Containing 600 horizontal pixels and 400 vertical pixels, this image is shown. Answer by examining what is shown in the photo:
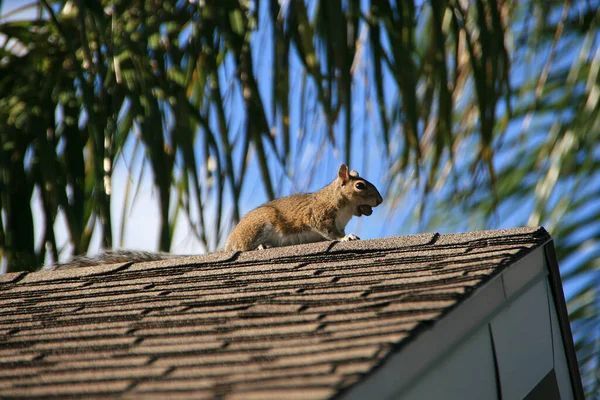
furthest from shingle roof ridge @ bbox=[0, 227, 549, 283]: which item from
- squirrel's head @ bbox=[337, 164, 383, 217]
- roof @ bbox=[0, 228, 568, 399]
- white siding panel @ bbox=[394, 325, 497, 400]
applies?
squirrel's head @ bbox=[337, 164, 383, 217]

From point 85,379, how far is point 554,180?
3594 millimetres

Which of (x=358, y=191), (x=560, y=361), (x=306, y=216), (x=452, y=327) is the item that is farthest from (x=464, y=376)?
(x=358, y=191)

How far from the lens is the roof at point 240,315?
228 centimetres

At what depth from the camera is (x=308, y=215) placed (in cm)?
491

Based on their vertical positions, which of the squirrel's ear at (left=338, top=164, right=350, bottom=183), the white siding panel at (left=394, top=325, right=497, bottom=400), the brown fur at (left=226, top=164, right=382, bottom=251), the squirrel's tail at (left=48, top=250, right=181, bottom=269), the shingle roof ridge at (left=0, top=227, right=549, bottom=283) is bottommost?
the white siding panel at (left=394, top=325, right=497, bottom=400)

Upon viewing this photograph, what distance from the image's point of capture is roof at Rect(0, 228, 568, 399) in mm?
2275

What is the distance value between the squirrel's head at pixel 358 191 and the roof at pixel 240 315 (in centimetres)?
154

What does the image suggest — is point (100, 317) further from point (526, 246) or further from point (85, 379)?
point (526, 246)

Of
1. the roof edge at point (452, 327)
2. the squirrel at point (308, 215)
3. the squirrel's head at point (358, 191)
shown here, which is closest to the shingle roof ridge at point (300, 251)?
the roof edge at point (452, 327)

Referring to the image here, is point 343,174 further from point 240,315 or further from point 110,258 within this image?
point 240,315

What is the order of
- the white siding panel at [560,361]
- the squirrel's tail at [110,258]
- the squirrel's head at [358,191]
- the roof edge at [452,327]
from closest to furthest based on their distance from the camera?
the roof edge at [452,327] → the white siding panel at [560,361] → the squirrel's tail at [110,258] → the squirrel's head at [358,191]

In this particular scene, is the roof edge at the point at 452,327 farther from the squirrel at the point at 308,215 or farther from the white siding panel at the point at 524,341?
the squirrel at the point at 308,215

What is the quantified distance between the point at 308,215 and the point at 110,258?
1.01 meters

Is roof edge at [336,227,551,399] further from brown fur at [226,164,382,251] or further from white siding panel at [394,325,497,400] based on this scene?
brown fur at [226,164,382,251]
